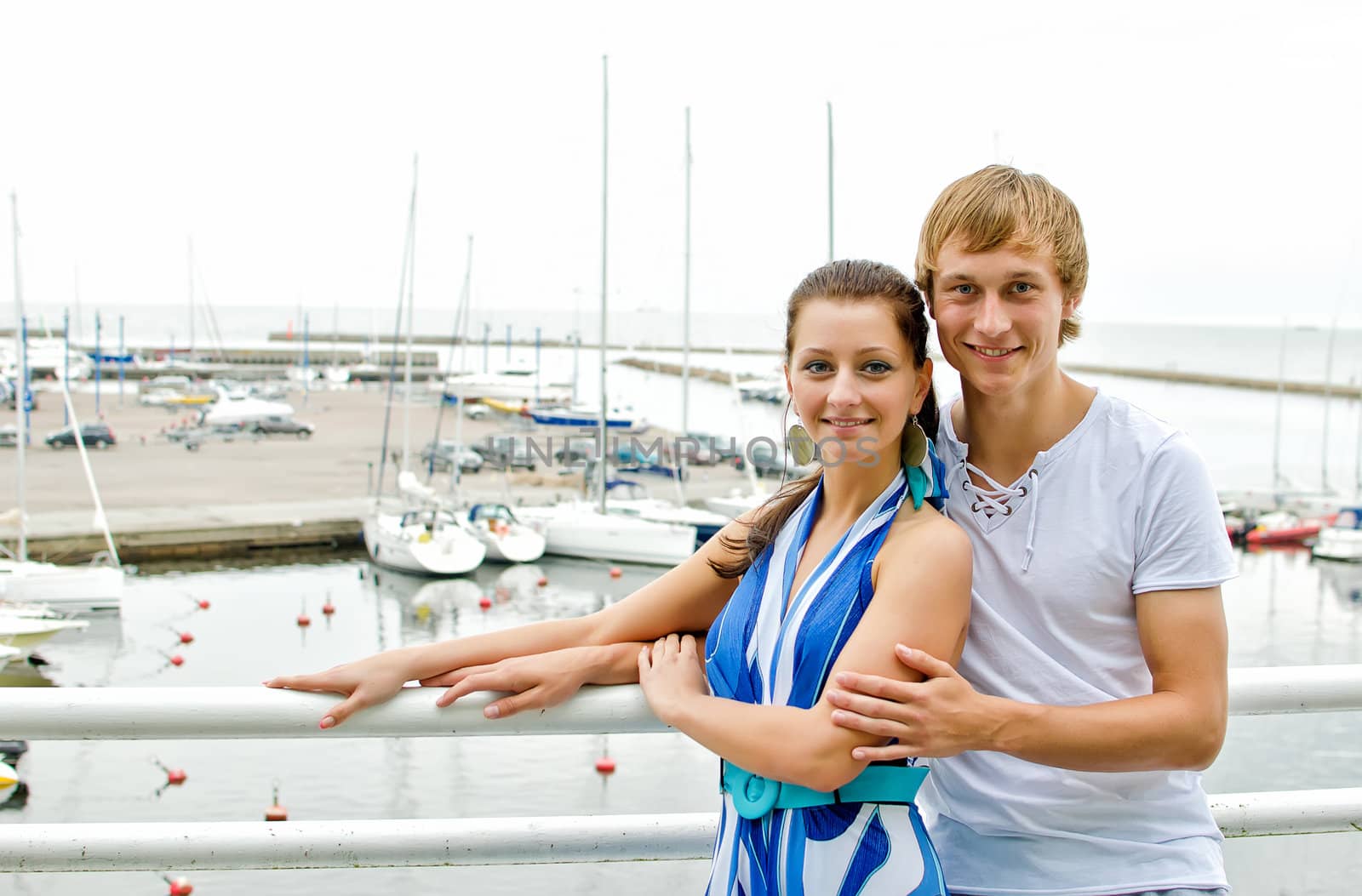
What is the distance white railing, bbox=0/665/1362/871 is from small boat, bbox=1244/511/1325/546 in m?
35.9

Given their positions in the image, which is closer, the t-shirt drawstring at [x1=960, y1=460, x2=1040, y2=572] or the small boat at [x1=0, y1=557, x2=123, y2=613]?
the t-shirt drawstring at [x1=960, y1=460, x2=1040, y2=572]

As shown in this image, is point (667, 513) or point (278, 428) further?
point (278, 428)

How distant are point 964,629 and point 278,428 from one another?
Answer: 48454 mm

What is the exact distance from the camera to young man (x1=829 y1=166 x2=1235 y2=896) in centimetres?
150

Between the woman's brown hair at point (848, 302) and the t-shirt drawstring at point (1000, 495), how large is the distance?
111 mm

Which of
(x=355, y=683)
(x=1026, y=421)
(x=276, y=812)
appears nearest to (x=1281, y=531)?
(x=276, y=812)

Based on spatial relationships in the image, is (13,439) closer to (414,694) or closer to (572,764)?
(572,764)

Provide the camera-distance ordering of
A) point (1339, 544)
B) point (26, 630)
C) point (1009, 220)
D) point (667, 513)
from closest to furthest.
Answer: point (1009, 220), point (26, 630), point (667, 513), point (1339, 544)

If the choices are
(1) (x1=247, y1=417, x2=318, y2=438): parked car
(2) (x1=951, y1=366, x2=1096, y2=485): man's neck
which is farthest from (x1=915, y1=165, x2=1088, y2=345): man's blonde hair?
(1) (x1=247, y1=417, x2=318, y2=438): parked car

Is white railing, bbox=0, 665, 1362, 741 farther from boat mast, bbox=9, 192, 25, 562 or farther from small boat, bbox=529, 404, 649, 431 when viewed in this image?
small boat, bbox=529, 404, 649, 431

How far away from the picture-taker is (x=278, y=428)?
154 feet

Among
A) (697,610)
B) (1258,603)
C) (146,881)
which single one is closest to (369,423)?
(1258,603)

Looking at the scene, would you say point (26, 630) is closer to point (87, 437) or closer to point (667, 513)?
point (667, 513)

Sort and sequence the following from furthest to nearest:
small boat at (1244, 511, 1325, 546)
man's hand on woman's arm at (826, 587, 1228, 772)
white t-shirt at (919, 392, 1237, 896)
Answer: small boat at (1244, 511, 1325, 546) < white t-shirt at (919, 392, 1237, 896) < man's hand on woman's arm at (826, 587, 1228, 772)
